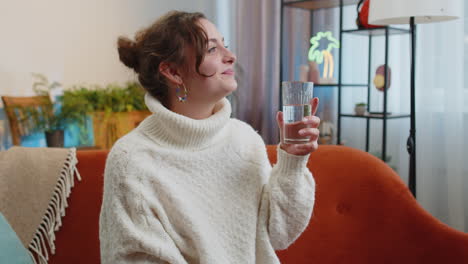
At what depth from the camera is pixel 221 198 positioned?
135 centimetres

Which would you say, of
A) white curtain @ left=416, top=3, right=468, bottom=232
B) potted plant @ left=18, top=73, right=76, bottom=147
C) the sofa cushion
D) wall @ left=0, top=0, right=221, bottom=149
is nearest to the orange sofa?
the sofa cushion

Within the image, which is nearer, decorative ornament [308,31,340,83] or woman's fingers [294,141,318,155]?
woman's fingers [294,141,318,155]

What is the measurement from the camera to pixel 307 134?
1165mm

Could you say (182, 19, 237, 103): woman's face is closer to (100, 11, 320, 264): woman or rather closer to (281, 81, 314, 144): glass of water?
(100, 11, 320, 264): woman

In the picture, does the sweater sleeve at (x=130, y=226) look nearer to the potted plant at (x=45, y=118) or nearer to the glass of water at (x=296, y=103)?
the glass of water at (x=296, y=103)

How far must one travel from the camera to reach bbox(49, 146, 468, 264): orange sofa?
64.5 inches

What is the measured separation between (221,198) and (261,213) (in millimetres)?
120

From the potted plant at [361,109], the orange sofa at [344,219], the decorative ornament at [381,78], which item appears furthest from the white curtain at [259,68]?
the orange sofa at [344,219]

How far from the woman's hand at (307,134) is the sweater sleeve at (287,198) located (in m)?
0.02

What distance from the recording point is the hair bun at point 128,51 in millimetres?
1414

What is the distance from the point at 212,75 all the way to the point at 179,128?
15 cm

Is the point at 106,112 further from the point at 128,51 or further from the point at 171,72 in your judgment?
the point at 171,72

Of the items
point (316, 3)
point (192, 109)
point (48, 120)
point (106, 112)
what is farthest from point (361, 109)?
point (192, 109)

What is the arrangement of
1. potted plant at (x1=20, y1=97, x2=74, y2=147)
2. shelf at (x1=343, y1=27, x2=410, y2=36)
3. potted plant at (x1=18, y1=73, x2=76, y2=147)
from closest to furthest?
shelf at (x1=343, y1=27, x2=410, y2=36), potted plant at (x1=18, y1=73, x2=76, y2=147), potted plant at (x1=20, y1=97, x2=74, y2=147)
